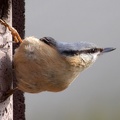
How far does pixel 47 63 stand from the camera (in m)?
2.82

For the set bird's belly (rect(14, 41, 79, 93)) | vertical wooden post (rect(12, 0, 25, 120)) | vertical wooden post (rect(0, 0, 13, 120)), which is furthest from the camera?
vertical wooden post (rect(12, 0, 25, 120))

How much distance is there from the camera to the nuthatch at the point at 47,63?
9.23 feet

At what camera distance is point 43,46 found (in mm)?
2838

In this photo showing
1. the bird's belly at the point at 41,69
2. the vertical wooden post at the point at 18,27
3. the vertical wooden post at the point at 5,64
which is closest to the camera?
the bird's belly at the point at 41,69

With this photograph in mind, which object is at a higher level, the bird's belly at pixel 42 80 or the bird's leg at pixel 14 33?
the bird's leg at pixel 14 33

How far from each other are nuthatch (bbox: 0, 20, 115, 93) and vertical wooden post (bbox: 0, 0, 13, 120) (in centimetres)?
6

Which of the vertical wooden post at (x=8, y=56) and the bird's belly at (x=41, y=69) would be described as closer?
the bird's belly at (x=41, y=69)

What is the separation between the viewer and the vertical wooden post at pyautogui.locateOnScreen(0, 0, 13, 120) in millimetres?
2922

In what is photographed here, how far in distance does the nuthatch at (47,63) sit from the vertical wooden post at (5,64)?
59 millimetres

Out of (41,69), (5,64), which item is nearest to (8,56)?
(5,64)

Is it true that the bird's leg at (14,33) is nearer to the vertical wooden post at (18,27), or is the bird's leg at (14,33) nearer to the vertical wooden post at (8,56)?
the vertical wooden post at (8,56)

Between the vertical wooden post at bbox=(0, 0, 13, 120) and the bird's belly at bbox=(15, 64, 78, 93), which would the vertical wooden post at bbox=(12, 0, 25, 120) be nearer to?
the vertical wooden post at bbox=(0, 0, 13, 120)

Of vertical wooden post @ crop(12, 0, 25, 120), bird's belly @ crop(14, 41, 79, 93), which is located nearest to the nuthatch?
bird's belly @ crop(14, 41, 79, 93)

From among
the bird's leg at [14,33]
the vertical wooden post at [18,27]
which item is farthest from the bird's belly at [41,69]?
the vertical wooden post at [18,27]
